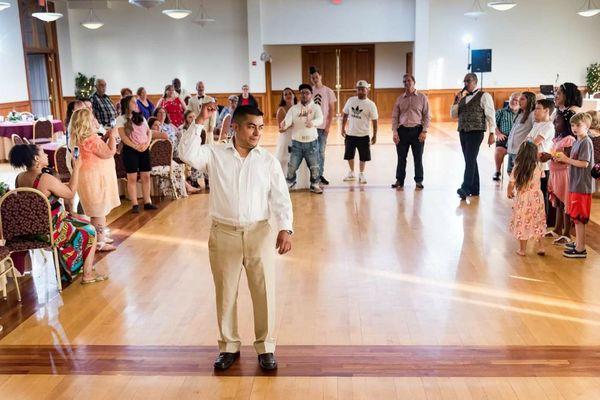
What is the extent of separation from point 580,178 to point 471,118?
8.42 ft

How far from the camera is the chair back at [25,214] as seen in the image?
4.74 m

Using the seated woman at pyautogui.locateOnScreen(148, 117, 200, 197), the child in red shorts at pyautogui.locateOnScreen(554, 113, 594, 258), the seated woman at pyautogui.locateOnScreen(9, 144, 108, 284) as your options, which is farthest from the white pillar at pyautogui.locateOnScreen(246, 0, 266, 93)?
the child in red shorts at pyautogui.locateOnScreen(554, 113, 594, 258)

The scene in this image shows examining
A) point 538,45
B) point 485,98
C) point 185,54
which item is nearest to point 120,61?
point 185,54

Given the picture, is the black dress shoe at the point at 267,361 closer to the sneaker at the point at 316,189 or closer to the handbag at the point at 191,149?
the handbag at the point at 191,149

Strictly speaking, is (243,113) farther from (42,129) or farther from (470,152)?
(42,129)

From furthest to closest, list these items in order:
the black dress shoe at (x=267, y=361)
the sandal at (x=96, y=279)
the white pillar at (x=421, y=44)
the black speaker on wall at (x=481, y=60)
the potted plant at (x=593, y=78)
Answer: the potted plant at (x=593, y=78) < the white pillar at (x=421, y=44) < the black speaker on wall at (x=481, y=60) < the sandal at (x=96, y=279) < the black dress shoe at (x=267, y=361)

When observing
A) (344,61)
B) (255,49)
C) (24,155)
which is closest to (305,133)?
(24,155)

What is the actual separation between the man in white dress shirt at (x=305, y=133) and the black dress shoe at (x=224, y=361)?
516 cm

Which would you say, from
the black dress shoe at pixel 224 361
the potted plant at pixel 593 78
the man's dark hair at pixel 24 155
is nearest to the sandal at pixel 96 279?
the man's dark hair at pixel 24 155

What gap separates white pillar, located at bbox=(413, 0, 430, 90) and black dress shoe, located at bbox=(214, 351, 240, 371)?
16.0m

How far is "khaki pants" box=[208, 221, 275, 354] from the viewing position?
11.2 ft

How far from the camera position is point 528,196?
18.4ft

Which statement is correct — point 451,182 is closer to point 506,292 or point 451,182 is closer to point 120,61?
point 506,292

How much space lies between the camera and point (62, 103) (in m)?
19.1
